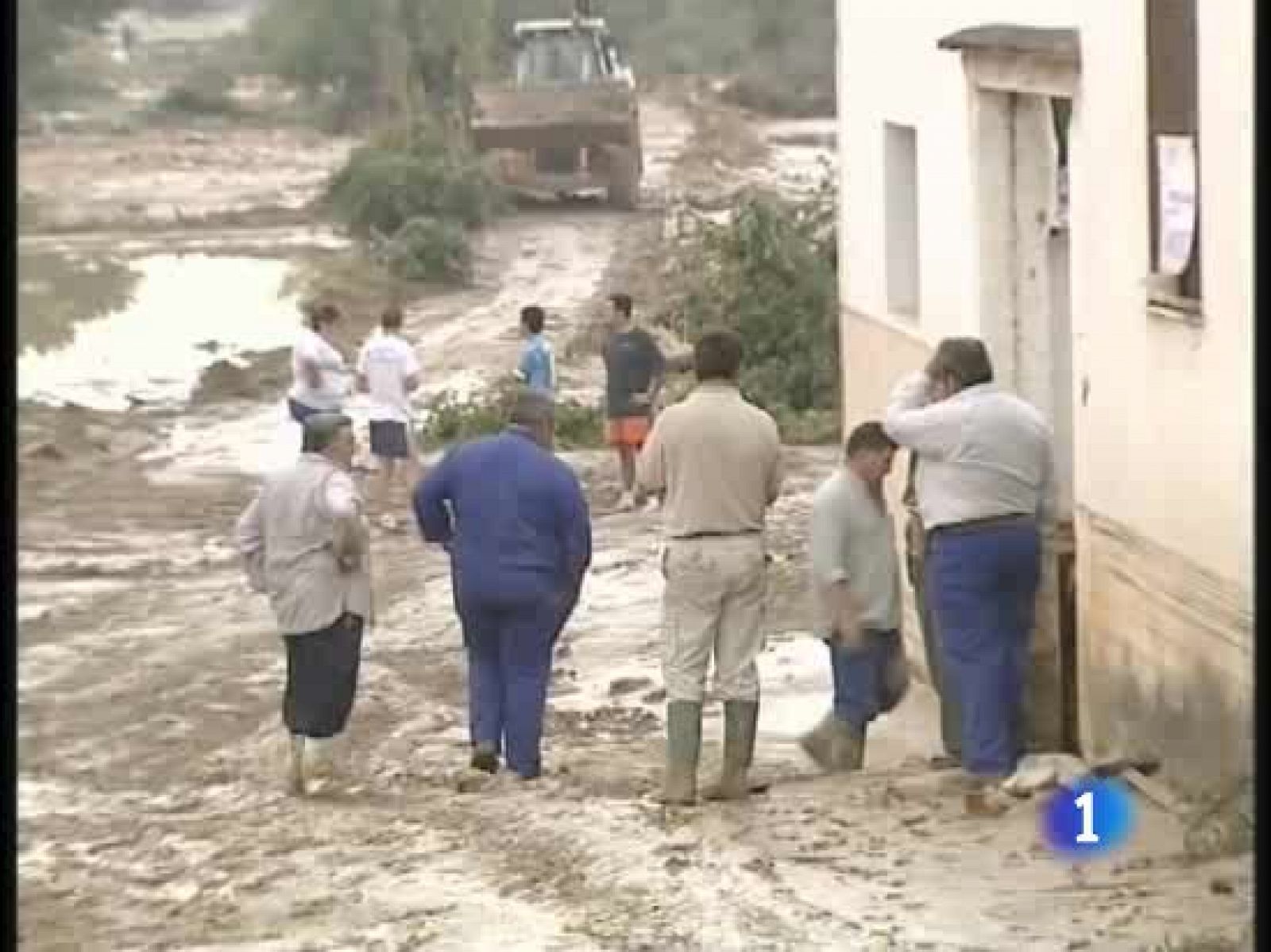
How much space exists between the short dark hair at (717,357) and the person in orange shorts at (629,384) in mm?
7567

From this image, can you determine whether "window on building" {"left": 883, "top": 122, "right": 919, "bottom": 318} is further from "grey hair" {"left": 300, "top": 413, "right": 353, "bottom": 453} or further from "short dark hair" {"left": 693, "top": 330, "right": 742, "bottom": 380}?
"grey hair" {"left": 300, "top": 413, "right": 353, "bottom": 453}

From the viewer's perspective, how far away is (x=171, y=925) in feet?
31.7

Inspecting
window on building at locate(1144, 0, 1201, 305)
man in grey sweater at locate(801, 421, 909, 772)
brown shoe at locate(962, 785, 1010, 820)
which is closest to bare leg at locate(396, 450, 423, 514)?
man in grey sweater at locate(801, 421, 909, 772)

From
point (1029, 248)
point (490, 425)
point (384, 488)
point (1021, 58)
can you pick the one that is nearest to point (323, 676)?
point (1029, 248)

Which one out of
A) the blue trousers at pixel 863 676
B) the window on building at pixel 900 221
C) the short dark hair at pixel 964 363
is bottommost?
the blue trousers at pixel 863 676

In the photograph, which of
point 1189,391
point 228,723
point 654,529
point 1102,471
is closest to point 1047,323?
point 1102,471

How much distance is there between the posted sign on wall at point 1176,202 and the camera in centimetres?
991

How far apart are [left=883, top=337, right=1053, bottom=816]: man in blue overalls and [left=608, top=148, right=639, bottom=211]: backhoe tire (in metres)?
33.2

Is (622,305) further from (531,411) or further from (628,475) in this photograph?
(531,411)

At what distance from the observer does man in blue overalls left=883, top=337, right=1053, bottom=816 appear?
421 inches

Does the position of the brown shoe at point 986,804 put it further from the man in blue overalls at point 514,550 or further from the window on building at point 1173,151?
the window on building at point 1173,151

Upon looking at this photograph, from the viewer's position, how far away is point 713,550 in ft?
35.2

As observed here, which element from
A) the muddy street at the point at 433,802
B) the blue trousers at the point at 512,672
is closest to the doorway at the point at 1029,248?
the muddy street at the point at 433,802

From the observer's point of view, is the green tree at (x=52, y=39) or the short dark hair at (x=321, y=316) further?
the green tree at (x=52, y=39)
